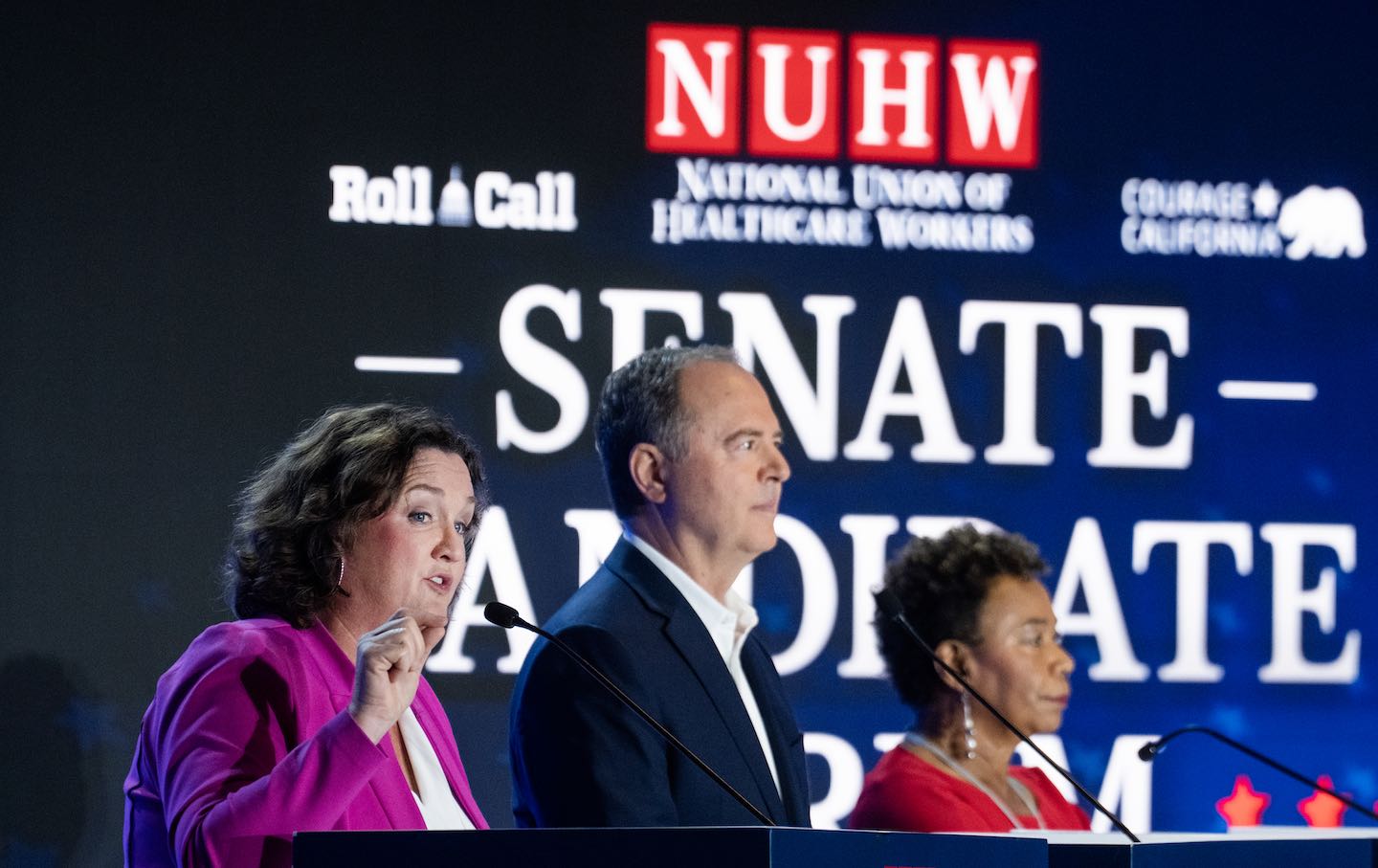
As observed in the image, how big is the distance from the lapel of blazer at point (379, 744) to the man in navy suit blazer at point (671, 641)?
25 cm

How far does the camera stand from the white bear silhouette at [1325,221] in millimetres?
4875

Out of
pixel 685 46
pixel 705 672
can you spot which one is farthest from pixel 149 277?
pixel 705 672

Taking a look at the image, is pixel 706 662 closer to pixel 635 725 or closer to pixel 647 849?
pixel 635 725

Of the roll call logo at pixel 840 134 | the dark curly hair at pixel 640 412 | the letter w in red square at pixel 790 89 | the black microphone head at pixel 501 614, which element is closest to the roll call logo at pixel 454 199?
the roll call logo at pixel 840 134

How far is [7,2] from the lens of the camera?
4449 millimetres

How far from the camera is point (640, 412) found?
2.93 m

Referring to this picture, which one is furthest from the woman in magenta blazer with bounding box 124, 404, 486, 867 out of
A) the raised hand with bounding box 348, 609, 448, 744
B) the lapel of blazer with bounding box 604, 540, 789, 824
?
the lapel of blazer with bounding box 604, 540, 789, 824

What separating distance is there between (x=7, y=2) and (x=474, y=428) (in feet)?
5.11

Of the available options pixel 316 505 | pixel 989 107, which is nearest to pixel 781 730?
pixel 316 505

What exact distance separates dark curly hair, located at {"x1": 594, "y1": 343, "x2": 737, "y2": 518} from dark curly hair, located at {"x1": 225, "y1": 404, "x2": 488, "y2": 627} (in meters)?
0.46

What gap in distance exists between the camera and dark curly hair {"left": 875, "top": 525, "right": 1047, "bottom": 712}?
3.54 metres

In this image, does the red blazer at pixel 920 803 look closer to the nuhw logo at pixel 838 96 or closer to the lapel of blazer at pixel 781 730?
the lapel of blazer at pixel 781 730

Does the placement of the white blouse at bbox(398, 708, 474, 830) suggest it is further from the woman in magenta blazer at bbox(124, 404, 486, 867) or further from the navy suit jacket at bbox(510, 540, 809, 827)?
the navy suit jacket at bbox(510, 540, 809, 827)

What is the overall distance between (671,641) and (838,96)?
245cm
